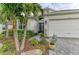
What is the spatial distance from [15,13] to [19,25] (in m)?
0.16

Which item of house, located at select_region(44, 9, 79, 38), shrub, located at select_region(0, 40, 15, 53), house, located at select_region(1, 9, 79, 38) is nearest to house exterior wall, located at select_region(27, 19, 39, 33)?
house, located at select_region(1, 9, 79, 38)

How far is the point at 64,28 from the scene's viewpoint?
2045 millimetres

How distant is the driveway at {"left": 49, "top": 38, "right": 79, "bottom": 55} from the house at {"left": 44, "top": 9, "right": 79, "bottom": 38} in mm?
63

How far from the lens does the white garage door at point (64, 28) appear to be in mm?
2029

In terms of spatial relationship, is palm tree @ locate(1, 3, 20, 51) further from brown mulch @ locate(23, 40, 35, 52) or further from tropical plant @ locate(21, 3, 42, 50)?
brown mulch @ locate(23, 40, 35, 52)

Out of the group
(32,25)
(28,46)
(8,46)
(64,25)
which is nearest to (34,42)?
(28,46)

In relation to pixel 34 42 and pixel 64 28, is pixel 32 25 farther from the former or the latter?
pixel 64 28

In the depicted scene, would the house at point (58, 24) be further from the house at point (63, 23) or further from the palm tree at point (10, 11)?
the palm tree at point (10, 11)

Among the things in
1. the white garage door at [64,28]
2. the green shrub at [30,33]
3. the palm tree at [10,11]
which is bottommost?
the green shrub at [30,33]

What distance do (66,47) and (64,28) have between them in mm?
241

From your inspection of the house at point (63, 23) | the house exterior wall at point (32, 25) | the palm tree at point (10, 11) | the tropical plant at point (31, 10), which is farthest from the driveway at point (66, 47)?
the palm tree at point (10, 11)

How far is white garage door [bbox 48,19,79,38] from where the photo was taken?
2.03 m

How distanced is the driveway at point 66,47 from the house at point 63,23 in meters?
0.06
